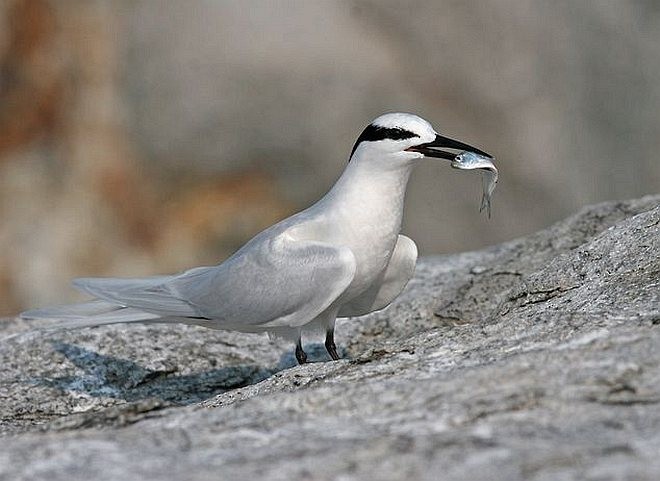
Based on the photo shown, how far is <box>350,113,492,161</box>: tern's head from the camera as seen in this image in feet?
15.4

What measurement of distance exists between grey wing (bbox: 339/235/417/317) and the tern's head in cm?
47

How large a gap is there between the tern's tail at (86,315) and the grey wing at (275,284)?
0.69 feet

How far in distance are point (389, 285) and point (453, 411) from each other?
7.17 ft

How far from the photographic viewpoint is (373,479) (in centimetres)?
241

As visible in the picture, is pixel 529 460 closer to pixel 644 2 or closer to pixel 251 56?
pixel 251 56

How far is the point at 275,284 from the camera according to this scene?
4617mm

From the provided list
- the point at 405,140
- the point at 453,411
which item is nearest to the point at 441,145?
the point at 405,140

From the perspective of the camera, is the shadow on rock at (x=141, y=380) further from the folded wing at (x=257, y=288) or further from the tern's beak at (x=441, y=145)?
the tern's beak at (x=441, y=145)

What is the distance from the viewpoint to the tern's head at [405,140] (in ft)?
15.4

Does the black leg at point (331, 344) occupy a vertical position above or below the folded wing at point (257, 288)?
below

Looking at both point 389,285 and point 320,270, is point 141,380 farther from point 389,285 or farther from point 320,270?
point 389,285

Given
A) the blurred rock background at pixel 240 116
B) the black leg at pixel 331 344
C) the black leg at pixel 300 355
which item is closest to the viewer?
the black leg at pixel 300 355

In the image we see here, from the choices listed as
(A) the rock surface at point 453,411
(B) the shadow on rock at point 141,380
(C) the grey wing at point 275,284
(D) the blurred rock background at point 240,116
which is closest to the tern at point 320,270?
(C) the grey wing at point 275,284

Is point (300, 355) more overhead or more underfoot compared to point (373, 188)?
more underfoot
